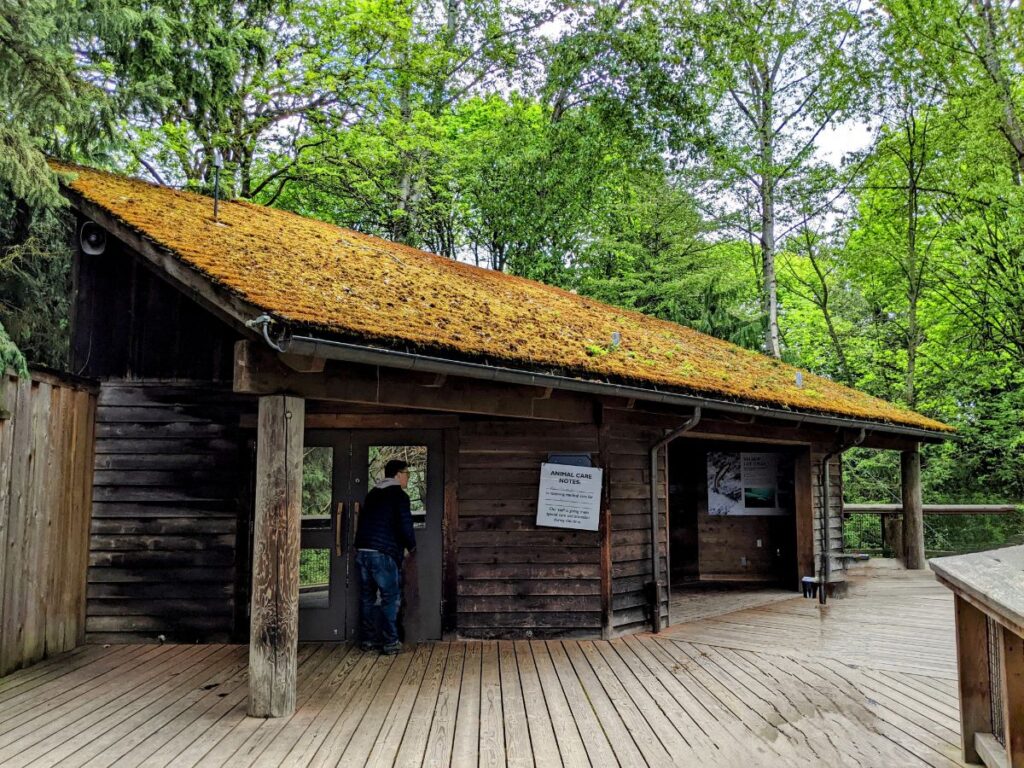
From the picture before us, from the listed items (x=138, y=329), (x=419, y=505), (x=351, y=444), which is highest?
(x=138, y=329)

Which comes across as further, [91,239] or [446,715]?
[91,239]

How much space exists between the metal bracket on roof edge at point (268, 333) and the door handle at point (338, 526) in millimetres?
3036

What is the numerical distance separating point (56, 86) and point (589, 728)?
20.4 ft

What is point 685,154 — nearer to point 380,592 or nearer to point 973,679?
point 380,592

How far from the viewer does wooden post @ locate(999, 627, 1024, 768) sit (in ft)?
10.9

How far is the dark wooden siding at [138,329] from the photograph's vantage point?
719cm

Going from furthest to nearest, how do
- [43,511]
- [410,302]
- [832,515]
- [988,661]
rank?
1. [832,515]
2. [410,302]
3. [43,511]
4. [988,661]

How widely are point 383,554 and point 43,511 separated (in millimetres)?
→ 2807

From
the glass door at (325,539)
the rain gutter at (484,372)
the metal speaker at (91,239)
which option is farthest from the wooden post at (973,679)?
the metal speaker at (91,239)

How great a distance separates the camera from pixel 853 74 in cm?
Answer: 1808

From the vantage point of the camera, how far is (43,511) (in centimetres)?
620

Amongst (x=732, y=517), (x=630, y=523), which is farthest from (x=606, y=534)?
(x=732, y=517)

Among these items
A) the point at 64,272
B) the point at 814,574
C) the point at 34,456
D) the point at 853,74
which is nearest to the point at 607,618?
the point at 814,574

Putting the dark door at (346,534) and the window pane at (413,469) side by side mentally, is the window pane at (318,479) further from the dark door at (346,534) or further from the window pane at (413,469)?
the window pane at (413,469)
